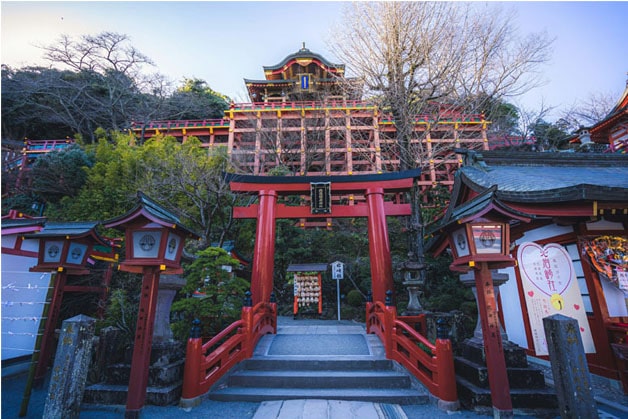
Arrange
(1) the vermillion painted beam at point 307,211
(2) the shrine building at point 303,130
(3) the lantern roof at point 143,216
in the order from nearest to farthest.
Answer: (3) the lantern roof at point 143,216 < (1) the vermillion painted beam at point 307,211 < (2) the shrine building at point 303,130

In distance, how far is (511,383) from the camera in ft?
13.4

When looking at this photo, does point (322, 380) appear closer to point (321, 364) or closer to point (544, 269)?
point (321, 364)

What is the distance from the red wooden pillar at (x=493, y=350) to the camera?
3447 mm

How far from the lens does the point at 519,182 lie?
6.28m

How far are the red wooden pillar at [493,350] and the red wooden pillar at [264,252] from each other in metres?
5.02

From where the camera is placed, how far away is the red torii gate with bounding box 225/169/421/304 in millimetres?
7492

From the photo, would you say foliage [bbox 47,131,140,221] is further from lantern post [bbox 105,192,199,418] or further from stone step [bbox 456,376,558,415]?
stone step [bbox 456,376,558,415]

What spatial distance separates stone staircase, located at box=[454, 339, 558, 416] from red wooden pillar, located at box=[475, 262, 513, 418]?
0.45 meters

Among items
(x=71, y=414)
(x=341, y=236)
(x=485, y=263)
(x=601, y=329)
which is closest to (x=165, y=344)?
(x=71, y=414)

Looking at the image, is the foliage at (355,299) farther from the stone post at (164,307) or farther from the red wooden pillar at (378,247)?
the stone post at (164,307)

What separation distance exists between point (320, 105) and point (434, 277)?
47.1 feet

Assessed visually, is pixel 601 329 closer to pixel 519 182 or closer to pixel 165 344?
pixel 519 182

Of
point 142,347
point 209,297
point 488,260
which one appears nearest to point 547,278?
point 488,260

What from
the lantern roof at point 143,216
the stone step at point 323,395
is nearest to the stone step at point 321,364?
the stone step at point 323,395
